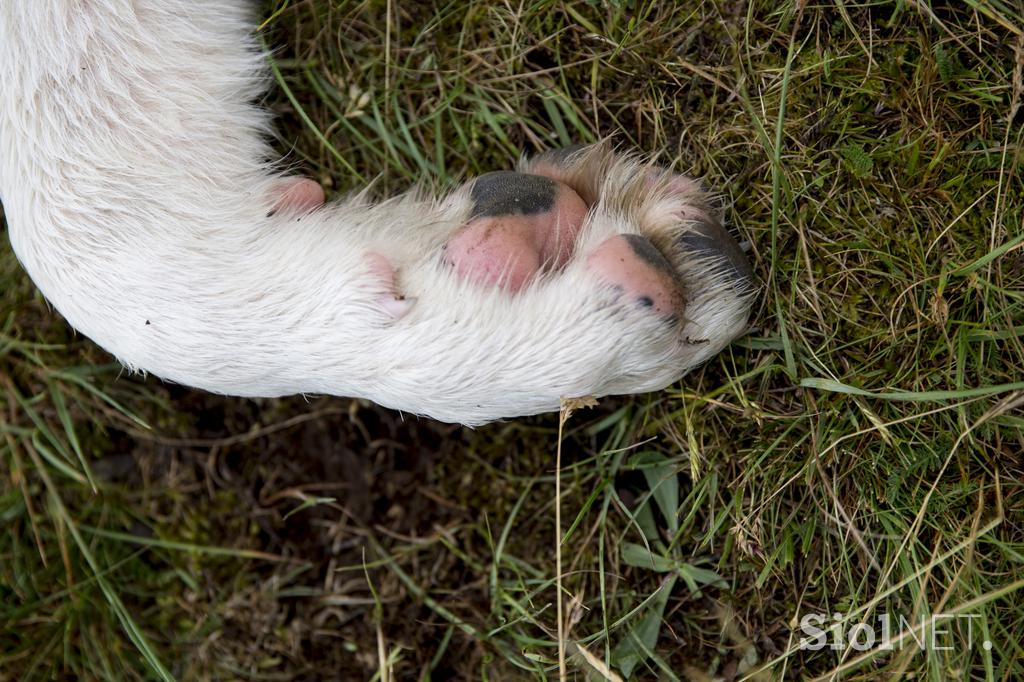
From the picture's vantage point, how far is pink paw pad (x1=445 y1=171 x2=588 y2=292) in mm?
1789

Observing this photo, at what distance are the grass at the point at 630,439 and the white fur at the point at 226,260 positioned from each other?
428mm

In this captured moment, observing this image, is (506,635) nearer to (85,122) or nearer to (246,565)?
(246,565)

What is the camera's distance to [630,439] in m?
2.41

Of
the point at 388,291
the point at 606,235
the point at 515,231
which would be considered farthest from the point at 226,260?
the point at 606,235

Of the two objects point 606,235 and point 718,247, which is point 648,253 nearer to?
point 606,235

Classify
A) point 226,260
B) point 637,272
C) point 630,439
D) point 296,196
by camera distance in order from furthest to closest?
1. point 630,439
2. point 296,196
3. point 226,260
4. point 637,272

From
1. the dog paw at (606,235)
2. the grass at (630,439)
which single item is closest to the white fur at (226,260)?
the dog paw at (606,235)

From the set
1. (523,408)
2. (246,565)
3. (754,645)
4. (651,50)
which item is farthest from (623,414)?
(246,565)

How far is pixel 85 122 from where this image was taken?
191cm

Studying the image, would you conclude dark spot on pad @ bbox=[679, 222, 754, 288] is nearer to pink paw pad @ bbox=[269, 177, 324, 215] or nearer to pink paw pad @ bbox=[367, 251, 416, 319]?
pink paw pad @ bbox=[367, 251, 416, 319]

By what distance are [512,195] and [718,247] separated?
511 millimetres

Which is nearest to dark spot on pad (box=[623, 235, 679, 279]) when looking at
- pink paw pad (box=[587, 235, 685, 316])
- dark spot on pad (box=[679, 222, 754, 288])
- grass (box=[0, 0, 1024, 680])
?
pink paw pad (box=[587, 235, 685, 316])

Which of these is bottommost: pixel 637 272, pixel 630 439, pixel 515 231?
pixel 630 439

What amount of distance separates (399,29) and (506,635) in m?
1.92
